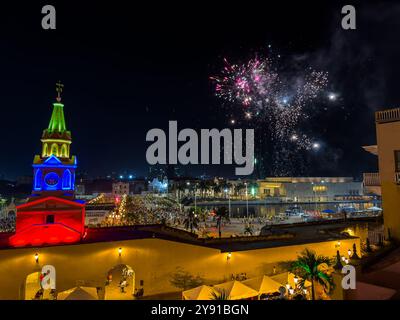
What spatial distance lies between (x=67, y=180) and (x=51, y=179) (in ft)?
3.38

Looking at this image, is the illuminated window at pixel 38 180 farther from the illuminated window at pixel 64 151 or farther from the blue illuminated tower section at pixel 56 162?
the illuminated window at pixel 64 151

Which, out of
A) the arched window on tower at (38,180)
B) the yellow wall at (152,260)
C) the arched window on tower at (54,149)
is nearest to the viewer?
the yellow wall at (152,260)

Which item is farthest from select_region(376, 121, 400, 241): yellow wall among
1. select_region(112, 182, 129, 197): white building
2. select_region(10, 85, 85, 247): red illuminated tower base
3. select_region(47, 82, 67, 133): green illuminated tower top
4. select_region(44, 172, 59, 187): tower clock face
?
select_region(112, 182, 129, 197): white building

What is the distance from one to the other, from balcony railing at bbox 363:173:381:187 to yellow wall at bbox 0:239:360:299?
5873 mm

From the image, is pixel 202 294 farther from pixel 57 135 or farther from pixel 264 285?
pixel 57 135

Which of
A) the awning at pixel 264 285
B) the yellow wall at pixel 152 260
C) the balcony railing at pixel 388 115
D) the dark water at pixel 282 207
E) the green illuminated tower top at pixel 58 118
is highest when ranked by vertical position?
the green illuminated tower top at pixel 58 118

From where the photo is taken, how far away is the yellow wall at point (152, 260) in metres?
15.3

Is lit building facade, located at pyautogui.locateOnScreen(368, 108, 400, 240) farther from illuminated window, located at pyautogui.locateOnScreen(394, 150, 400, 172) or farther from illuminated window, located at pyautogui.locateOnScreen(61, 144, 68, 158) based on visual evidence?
illuminated window, located at pyautogui.locateOnScreen(61, 144, 68, 158)

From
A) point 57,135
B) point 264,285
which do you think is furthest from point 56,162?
point 264,285

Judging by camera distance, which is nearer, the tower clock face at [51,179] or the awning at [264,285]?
the awning at [264,285]

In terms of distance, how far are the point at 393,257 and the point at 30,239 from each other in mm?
20354

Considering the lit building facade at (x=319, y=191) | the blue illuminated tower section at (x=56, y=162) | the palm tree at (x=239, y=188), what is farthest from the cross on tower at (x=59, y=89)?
the palm tree at (x=239, y=188)

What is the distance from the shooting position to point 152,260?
16484mm
